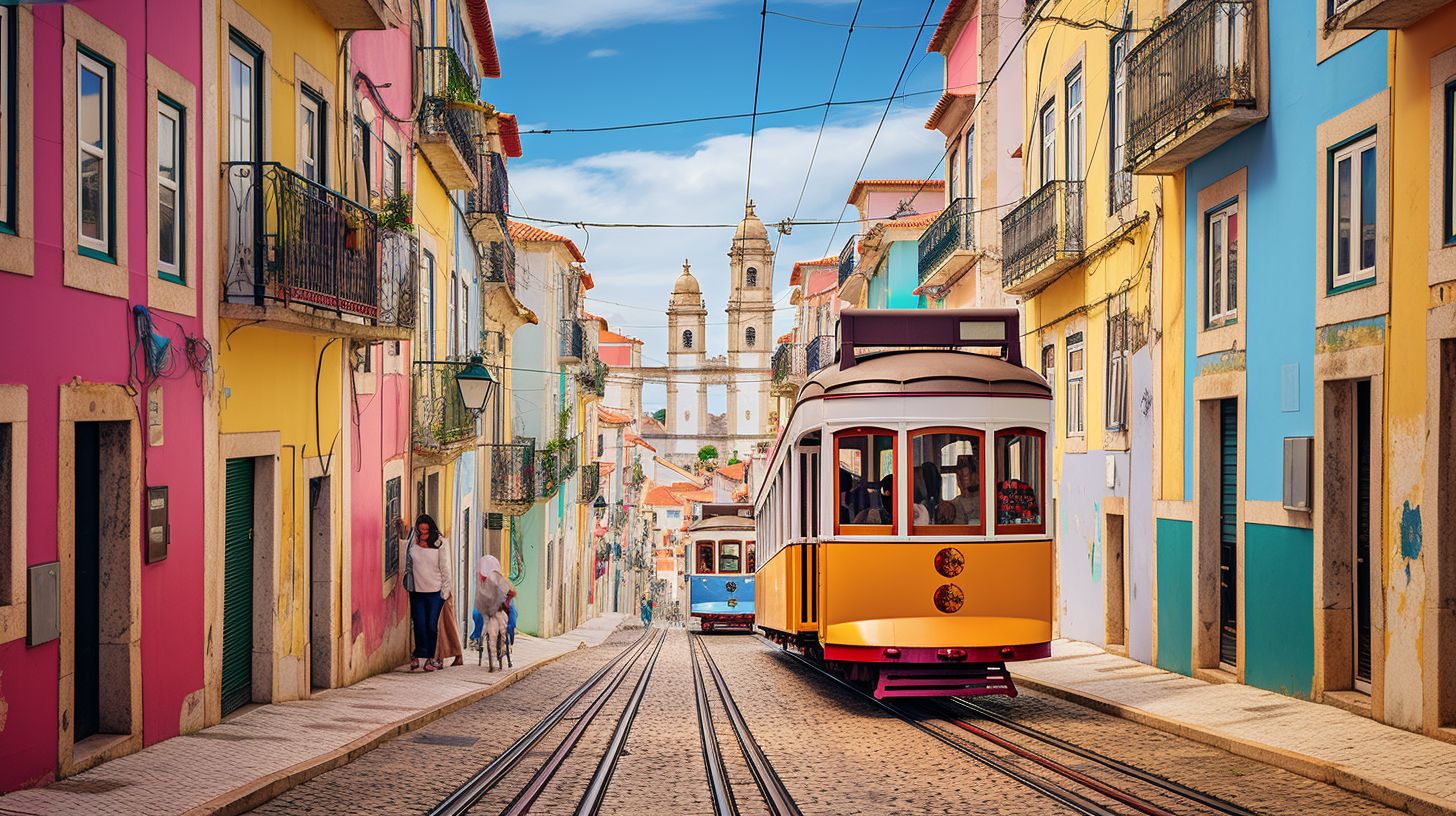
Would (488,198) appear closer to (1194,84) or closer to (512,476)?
(512,476)

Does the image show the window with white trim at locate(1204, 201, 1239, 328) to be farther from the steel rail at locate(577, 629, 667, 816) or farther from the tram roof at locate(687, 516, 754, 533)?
the tram roof at locate(687, 516, 754, 533)

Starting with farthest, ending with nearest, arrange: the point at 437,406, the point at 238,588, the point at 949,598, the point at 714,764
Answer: the point at 437,406
the point at 949,598
the point at 238,588
the point at 714,764

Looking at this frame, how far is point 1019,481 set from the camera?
458 inches

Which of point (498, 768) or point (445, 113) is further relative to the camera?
point (445, 113)

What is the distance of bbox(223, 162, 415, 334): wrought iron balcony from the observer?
10234mm

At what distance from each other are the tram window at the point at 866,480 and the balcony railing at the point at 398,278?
469cm

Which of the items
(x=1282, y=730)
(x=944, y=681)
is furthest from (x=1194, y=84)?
(x=1282, y=730)

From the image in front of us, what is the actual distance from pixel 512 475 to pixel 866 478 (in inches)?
631

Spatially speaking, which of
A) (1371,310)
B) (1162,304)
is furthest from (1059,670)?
(1371,310)

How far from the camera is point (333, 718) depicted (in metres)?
10.8

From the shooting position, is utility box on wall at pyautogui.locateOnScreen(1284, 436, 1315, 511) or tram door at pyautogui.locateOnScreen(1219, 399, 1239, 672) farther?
tram door at pyautogui.locateOnScreen(1219, 399, 1239, 672)

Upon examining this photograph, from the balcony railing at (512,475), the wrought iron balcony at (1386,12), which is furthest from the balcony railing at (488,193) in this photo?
the wrought iron balcony at (1386,12)

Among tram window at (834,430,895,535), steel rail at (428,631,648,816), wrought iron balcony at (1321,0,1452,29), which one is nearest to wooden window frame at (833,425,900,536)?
tram window at (834,430,895,535)

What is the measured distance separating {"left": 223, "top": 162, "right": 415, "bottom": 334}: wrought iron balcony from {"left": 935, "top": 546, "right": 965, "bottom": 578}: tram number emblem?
5366mm
